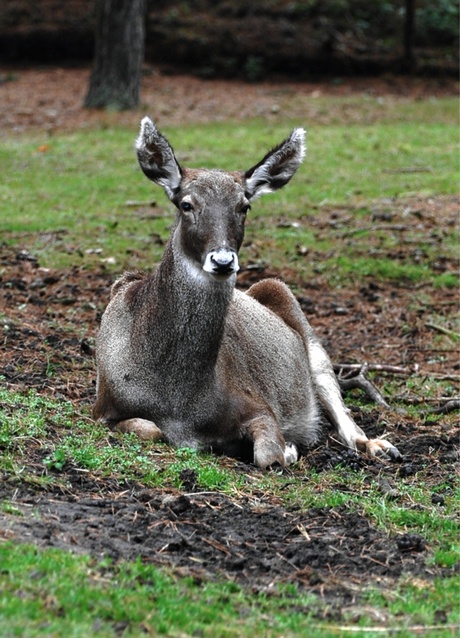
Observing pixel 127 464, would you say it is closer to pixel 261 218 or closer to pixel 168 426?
pixel 168 426

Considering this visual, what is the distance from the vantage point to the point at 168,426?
8.41 metres

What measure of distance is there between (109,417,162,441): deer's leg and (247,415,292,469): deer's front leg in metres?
0.77

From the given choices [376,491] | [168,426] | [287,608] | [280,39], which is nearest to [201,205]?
[168,426]

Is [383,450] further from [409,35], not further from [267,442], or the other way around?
[409,35]

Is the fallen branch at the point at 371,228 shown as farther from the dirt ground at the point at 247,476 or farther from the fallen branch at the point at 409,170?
the fallen branch at the point at 409,170

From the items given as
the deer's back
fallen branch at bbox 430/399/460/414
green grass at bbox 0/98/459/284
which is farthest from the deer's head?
green grass at bbox 0/98/459/284

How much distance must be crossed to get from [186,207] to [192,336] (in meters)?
0.98

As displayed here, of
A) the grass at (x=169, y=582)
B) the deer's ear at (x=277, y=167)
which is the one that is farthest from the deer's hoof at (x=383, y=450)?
the deer's ear at (x=277, y=167)

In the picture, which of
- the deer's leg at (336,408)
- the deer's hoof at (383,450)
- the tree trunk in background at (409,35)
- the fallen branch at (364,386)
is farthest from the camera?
the tree trunk in background at (409,35)

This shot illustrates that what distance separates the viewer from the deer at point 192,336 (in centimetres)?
831

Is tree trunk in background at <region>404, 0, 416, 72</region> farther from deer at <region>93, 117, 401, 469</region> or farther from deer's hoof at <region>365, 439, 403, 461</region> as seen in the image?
deer's hoof at <region>365, 439, 403, 461</region>

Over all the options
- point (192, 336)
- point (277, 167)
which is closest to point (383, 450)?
point (192, 336)

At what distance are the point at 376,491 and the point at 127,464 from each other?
1764 mm

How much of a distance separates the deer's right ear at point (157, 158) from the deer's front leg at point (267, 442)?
6.30 ft
